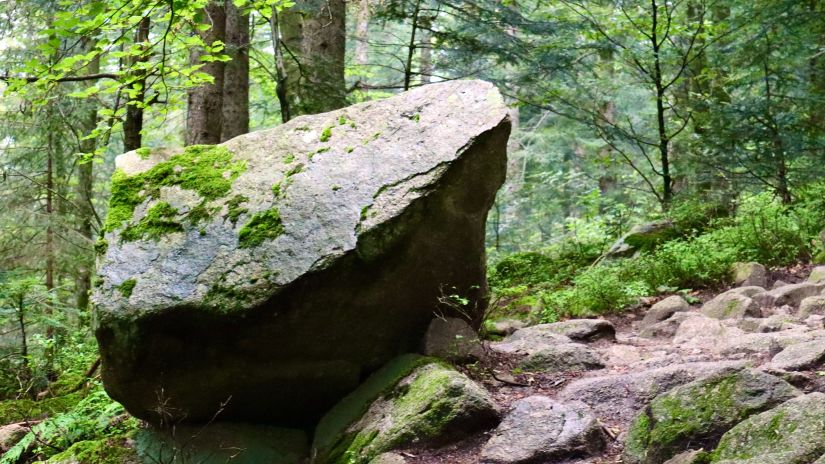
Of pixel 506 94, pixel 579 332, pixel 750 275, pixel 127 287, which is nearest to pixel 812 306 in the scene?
pixel 750 275

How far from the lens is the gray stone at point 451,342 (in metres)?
5.00

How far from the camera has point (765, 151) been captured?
9.35 metres

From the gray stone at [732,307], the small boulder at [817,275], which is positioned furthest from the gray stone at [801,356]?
the small boulder at [817,275]

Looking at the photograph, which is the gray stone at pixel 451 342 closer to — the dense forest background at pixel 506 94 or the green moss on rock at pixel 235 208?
the green moss on rock at pixel 235 208

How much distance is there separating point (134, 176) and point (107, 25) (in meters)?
1.28

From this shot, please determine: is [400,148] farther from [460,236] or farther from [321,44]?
[321,44]

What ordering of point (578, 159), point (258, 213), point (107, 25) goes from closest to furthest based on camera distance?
point (258, 213)
point (107, 25)
point (578, 159)

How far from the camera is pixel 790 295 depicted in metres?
6.08

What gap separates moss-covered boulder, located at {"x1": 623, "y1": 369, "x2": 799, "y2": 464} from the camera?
325 cm

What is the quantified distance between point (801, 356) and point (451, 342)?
228cm

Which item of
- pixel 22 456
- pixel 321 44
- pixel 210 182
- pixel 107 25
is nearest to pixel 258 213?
pixel 210 182

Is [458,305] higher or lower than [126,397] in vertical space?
higher

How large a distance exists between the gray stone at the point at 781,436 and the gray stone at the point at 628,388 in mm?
890

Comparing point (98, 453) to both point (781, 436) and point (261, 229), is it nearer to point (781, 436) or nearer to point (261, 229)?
point (261, 229)
